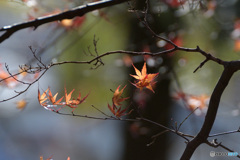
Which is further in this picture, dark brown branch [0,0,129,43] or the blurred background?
the blurred background

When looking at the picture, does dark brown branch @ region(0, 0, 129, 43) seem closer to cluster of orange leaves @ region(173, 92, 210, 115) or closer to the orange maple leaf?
cluster of orange leaves @ region(173, 92, 210, 115)

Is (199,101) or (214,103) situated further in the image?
(199,101)

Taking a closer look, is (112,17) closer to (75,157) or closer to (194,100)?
(194,100)

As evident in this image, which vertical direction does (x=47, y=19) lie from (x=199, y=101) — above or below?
below

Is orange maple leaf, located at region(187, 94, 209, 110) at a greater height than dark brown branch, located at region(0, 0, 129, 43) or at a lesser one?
greater

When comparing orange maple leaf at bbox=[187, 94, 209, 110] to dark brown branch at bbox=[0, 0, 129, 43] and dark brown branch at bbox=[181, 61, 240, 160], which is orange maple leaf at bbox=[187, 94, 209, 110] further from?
dark brown branch at bbox=[0, 0, 129, 43]

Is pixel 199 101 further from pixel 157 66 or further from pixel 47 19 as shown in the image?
pixel 47 19

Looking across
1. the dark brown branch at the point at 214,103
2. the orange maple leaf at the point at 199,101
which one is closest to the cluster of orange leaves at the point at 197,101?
the orange maple leaf at the point at 199,101

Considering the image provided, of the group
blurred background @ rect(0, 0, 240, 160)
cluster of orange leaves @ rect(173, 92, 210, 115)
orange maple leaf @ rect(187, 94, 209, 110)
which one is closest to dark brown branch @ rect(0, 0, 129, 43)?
blurred background @ rect(0, 0, 240, 160)

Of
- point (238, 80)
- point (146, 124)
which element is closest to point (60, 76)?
point (146, 124)

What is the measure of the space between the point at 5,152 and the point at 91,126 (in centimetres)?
192

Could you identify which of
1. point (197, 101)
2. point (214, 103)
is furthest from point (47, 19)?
point (197, 101)

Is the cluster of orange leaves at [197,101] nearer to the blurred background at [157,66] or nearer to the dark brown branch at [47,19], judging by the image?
the blurred background at [157,66]

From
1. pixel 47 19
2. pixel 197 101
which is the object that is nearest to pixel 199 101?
pixel 197 101
